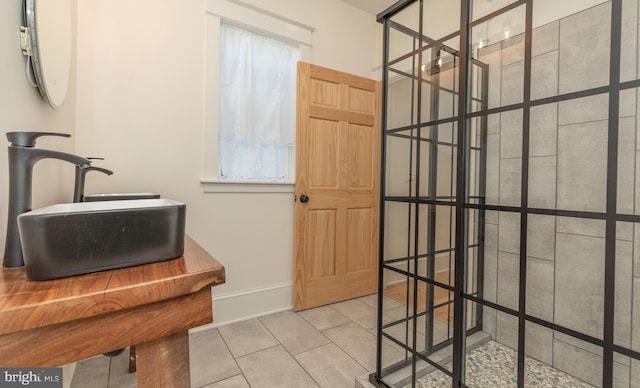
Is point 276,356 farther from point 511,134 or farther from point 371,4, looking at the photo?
point 371,4

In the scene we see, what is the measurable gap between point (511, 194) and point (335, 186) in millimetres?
1586

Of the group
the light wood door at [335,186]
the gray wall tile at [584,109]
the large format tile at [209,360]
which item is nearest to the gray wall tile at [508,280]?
the gray wall tile at [584,109]

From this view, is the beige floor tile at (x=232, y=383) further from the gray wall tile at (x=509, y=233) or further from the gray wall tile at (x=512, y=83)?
the gray wall tile at (x=512, y=83)

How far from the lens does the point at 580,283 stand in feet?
3.06

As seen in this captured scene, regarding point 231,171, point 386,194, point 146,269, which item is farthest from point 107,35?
point 386,194

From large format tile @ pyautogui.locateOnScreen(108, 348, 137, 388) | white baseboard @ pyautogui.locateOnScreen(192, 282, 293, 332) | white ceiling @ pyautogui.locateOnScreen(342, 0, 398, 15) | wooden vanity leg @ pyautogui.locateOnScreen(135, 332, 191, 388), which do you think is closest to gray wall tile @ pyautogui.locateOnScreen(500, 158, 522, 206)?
wooden vanity leg @ pyautogui.locateOnScreen(135, 332, 191, 388)

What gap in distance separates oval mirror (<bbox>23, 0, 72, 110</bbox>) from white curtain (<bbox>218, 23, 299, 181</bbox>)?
935mm

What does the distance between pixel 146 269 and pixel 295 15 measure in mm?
2365

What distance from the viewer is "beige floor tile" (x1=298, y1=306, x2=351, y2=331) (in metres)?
2.10

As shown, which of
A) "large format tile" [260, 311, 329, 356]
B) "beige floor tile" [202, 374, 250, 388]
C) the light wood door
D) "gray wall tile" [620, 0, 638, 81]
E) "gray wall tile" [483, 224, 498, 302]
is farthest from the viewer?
the light wood door

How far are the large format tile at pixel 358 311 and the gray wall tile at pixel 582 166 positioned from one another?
1608mm

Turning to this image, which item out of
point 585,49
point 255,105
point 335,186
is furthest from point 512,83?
point 255,105

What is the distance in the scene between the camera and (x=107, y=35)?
1.70m

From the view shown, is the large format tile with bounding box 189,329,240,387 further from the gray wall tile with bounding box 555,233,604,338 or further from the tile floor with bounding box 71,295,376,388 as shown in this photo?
the gray wall tile with bounding box 555,233,604,338
